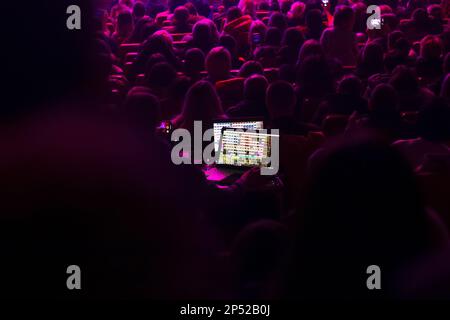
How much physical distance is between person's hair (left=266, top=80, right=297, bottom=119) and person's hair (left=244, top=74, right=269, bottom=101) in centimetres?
33

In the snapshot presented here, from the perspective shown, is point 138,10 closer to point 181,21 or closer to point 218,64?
point 181,21

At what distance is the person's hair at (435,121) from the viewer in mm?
4078

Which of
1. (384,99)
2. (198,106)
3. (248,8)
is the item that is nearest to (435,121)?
(384,99)

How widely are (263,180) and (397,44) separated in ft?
11.5

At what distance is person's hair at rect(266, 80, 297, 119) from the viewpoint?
16.5 feet

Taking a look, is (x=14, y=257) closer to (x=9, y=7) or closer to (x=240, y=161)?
(x=9, y=7)

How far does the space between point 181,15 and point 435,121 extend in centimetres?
583

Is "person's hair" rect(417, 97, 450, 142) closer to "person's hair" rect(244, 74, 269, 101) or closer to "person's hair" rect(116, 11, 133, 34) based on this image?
"person's hair" rect(244, 74, 269, 101)

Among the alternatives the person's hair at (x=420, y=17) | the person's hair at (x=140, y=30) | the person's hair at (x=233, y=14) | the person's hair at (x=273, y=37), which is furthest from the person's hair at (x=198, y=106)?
the person's hair at (x=420, y=17)

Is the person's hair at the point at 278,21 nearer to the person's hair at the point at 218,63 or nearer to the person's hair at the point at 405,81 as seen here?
the person's hair at the point at 218,63

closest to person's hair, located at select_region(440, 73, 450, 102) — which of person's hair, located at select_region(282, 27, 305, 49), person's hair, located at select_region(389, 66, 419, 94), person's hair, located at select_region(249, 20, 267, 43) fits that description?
person's hair, located at select_region(389, 66, 419, 94)

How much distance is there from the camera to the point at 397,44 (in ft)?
23.0

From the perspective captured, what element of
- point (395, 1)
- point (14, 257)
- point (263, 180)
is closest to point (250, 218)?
point (263, 180)
